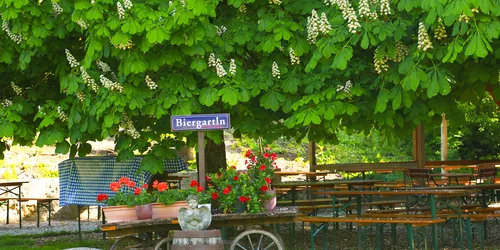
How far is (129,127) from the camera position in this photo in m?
10.4

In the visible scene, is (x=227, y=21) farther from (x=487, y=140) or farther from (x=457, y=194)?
(x=487, y=140)

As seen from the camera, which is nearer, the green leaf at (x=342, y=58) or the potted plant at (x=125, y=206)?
the potted plant at (x=125, y=206)

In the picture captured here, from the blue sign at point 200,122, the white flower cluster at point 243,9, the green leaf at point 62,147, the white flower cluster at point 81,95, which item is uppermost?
the white flower cluster at point 243,9

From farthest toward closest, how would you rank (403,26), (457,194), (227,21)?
(227,21), (457,194), (403,26)

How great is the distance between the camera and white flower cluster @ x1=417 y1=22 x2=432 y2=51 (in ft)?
29.1

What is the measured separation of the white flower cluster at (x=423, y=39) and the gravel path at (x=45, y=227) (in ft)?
28.0

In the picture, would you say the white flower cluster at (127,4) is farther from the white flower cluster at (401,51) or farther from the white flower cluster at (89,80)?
the white flower cluster at (401,51)

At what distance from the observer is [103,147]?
23.6 m

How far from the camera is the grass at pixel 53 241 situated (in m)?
12.8

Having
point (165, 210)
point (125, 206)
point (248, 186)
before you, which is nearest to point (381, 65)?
point (248, 186)

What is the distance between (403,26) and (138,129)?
138 inches

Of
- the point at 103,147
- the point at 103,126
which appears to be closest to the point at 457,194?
the point at 103,126

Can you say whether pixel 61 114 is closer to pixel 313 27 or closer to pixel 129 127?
pixel 129 127

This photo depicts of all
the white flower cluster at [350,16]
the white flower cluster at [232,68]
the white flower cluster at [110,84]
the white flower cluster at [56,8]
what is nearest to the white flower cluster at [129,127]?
the white flower cluster at [110,84]
